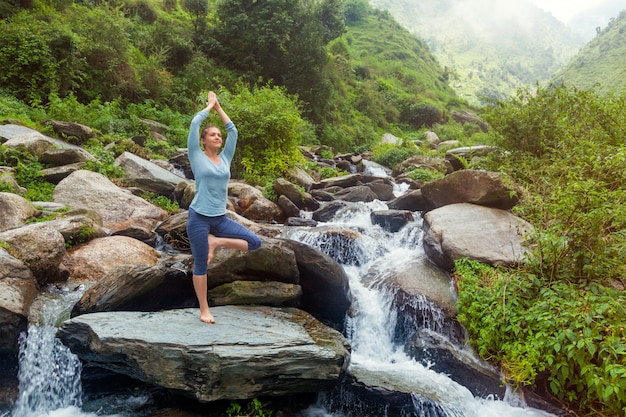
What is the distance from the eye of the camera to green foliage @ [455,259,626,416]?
4.37 m

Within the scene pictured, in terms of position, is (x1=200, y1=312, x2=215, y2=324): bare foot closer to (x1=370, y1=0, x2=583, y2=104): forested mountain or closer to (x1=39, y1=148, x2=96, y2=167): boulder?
(x1=39, y1=148, x2=96, y2=167): boulder

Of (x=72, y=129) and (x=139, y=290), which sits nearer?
(x=139, y=290)

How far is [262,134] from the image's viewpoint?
13.2m

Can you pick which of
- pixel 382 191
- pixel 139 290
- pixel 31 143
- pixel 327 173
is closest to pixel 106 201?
pixel 31 143

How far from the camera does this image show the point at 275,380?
15.1 ft

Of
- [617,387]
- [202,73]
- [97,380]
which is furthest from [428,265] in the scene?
[202,73]

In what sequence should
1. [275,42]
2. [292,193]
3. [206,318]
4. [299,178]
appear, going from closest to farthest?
[206,318]
[292,193]
[299,178]
[275,42]

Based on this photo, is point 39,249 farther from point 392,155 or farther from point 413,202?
point 392,155

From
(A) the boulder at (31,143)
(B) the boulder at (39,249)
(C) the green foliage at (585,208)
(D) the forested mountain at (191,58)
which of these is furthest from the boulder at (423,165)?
(B) the boulder at (39,249)

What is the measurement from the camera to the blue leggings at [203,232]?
4512 millimetres

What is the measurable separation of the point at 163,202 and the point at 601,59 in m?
85.1

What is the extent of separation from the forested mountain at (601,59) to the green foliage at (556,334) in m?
63.8

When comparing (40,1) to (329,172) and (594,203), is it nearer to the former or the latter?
(329,172)

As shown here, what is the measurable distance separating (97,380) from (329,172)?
44.9 feet
